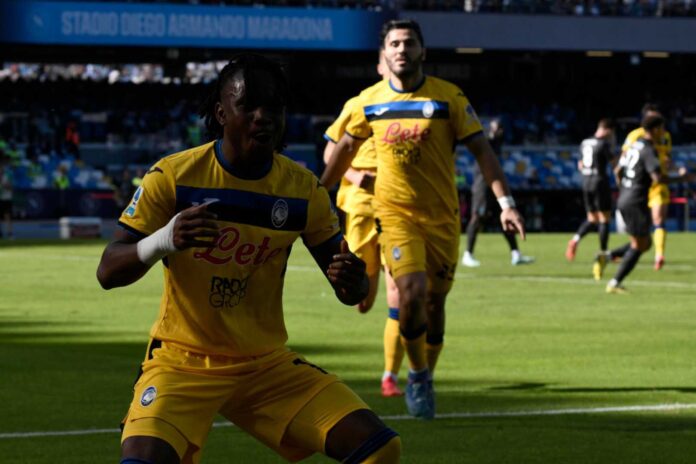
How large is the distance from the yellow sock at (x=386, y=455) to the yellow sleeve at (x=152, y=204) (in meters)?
1.15

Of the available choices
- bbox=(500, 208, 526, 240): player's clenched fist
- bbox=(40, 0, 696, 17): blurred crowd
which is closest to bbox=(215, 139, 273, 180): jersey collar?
bbox=(500, 208, 526, 240): player's clenched fist

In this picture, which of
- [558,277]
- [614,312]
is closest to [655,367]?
[614,312]

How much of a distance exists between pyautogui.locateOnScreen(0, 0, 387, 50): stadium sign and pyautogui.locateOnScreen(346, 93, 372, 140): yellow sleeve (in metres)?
41.8

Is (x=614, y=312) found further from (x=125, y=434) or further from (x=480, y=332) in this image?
(x=125, y=434)

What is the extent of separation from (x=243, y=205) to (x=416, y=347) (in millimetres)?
4640

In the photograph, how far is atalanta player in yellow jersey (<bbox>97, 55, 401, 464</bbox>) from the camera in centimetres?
612

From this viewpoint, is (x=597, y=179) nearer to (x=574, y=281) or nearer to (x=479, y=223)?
(x=479, y=223)

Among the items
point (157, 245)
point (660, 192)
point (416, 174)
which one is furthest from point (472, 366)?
point (660, 192)

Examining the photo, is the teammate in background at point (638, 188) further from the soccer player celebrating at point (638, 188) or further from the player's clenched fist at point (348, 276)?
the player's clenched fist at point (348, 276)

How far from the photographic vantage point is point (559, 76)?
67.4 meters

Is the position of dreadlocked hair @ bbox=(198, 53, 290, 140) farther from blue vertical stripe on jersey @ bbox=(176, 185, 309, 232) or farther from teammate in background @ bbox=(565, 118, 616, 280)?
teammate in background @ bbox=(565, 118, 616, 280)

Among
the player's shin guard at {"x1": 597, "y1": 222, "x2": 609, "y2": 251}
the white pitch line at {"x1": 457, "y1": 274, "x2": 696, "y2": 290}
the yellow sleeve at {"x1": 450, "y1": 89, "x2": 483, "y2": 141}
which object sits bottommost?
the white pitch line at {"x1": 457, "y1": 274, "x2": 696, "y2": 290}

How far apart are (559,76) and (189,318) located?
203 ft

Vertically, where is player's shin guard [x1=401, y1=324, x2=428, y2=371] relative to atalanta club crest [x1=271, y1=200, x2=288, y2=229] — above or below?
below
